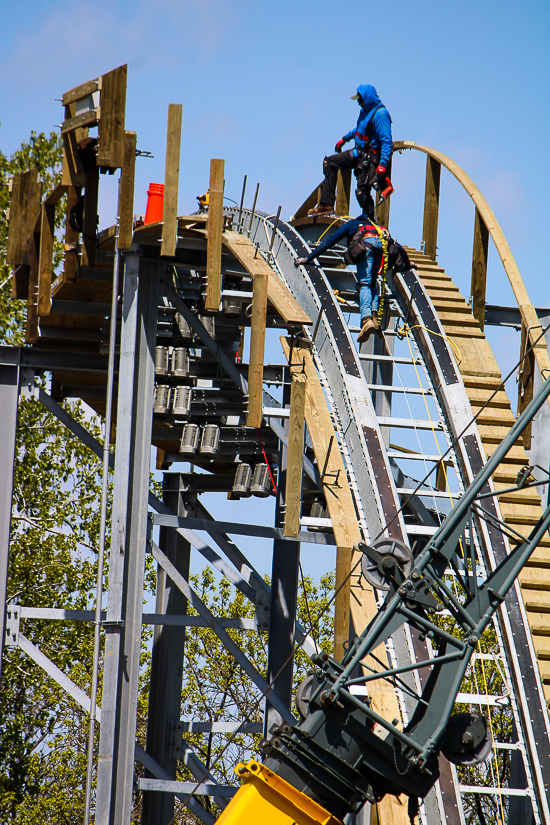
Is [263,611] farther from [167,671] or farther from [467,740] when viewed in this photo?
[467,740]

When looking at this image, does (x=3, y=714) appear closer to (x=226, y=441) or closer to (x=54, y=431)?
(x=54, y=431)

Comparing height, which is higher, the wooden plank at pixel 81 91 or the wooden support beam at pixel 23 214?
the wooden plank at pixel 81 91

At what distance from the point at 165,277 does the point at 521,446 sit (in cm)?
479

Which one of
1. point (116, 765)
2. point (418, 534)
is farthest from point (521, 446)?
point (116, 765)

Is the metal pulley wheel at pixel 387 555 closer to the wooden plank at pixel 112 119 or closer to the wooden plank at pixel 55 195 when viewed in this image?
the wooden plank at pixel 112 119

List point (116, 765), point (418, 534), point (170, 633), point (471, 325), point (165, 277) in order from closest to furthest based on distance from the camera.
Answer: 1. point (116, 765)
2. point (418, 534)
3. point (165, 277)
4. point (471, 325)
5. point (170, 633)

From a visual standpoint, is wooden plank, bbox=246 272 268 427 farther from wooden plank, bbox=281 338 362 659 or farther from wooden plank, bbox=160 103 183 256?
wooden plank, bbox=281 338 362 659

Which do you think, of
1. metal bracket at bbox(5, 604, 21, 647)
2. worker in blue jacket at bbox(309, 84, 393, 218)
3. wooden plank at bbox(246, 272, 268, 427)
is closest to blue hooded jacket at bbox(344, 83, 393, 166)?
worker in blue jacket at bbox(309, 84, 393, 218)

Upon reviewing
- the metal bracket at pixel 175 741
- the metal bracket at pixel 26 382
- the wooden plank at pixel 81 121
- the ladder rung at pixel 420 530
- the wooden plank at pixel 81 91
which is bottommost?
the metal bracket at pixel 175 741

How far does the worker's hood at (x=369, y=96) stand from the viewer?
598 inches

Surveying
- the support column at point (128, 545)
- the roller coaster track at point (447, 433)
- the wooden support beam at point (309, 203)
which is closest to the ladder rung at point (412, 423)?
the roller coaster track at point (447, 433)

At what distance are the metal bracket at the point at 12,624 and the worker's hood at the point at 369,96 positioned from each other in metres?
8.20

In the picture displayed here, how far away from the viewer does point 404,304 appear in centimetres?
1529

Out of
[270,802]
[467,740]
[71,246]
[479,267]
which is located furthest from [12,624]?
[479,267]
